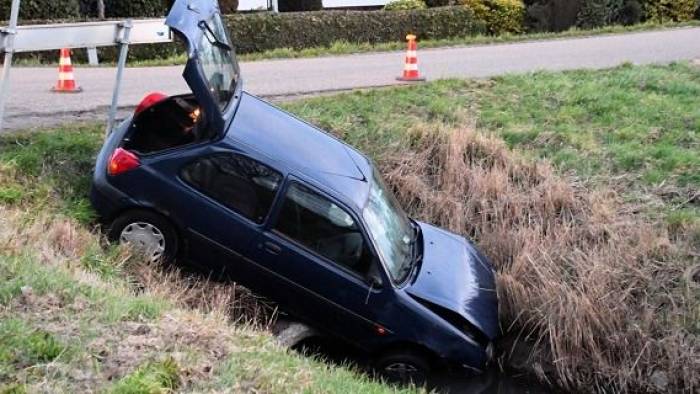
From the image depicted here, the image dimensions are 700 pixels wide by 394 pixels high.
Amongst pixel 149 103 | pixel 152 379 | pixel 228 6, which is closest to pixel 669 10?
pixel 228 6

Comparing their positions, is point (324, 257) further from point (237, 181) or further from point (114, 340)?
point (114, 340)

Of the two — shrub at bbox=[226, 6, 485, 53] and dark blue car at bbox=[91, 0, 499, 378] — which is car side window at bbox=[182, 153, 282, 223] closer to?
dark blue car at bbox=[91, 0, 499, 378]

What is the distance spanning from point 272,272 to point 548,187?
3824mm

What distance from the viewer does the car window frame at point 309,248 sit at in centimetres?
645

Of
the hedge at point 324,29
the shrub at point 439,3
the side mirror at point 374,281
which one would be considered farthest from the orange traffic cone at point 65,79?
the shrub at point 439,3

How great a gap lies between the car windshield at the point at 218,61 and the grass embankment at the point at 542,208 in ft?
5.21

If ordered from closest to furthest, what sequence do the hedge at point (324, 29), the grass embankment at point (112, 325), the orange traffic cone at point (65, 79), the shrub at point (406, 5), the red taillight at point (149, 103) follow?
the grass embankment at point (112, 325) < the red taillight at point (149, 103) < the orange traffic cone at point (65, 79) < the hedge at point (324, 29) < the shrub at point (406, 5)

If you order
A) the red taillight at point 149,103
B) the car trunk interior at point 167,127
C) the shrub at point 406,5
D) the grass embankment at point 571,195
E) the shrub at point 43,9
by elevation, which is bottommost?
the grass embankment at point 571,195

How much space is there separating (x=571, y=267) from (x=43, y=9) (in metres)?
14.4

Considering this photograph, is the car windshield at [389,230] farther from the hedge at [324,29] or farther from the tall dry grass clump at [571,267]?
the hedge at [324,29]

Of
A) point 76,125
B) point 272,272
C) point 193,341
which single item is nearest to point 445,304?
point 272,272

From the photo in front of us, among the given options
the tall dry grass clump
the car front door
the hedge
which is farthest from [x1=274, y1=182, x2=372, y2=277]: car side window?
the hedge

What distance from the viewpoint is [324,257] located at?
21.3ft

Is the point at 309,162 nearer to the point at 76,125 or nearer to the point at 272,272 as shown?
the point at 272,272
